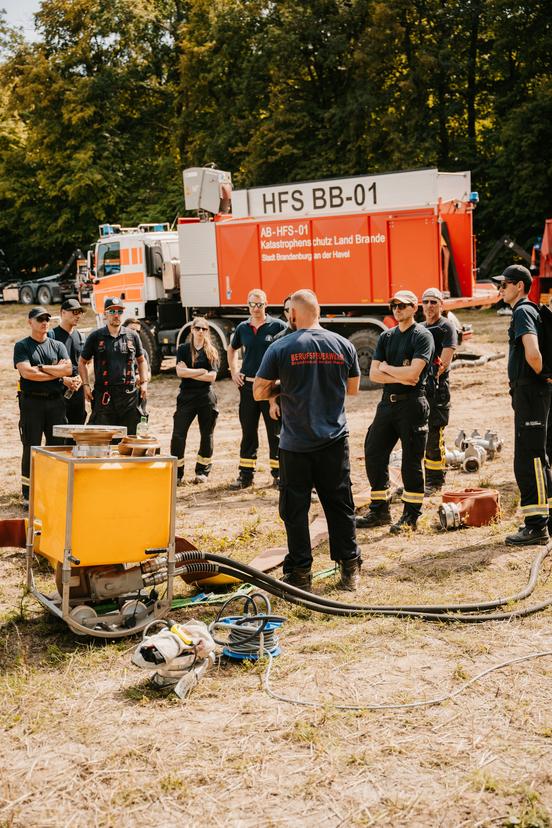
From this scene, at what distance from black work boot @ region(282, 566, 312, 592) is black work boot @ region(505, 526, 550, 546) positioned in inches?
67.0

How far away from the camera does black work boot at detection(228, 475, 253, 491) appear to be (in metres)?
9.21

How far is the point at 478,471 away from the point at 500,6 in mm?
22982

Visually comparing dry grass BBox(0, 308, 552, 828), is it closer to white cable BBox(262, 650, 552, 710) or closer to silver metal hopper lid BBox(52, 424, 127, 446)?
white cable BBox(262, 650, 552, 710)

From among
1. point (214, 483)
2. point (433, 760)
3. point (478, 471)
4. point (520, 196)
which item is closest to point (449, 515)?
point (478, 471)

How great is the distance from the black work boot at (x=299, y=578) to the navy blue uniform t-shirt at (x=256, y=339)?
11.4 feet

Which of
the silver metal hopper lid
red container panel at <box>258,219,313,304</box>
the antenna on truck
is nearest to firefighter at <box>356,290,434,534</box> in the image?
the silver metal hopper lid

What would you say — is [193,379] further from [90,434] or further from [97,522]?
[97,522]

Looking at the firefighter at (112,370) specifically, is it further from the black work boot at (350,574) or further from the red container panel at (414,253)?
the red container panel at (414,253)

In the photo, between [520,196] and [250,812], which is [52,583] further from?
[520,196]

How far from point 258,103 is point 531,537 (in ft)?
97.2

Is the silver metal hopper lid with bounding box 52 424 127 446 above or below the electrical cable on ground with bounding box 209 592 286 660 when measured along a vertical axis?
above

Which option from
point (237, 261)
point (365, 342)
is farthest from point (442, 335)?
point (237, 261)

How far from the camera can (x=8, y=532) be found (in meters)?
6.18

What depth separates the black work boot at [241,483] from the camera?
9211 millimetres
